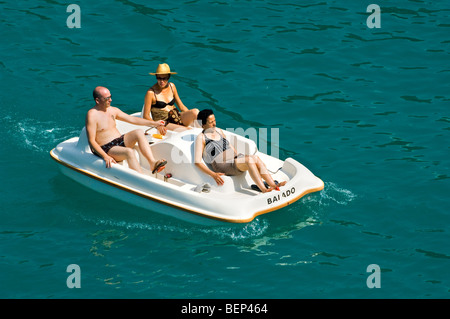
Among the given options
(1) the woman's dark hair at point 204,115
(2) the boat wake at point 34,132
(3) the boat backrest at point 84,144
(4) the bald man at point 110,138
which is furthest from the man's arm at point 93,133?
(2) the boat wake at point 34,132

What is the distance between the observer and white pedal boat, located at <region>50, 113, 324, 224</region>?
12.8 metres

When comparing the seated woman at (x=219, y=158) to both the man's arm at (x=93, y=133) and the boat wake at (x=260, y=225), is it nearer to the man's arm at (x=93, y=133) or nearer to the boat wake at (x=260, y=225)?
the boat wake at (x=260, y=225)

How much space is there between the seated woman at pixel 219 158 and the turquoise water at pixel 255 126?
0.71m

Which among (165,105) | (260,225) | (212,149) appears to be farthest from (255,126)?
(260,225)

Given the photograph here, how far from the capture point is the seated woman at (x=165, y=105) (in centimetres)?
1496

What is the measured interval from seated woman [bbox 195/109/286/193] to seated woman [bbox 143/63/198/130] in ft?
4.47

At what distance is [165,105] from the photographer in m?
15.2

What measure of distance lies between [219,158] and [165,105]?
7.02 ft

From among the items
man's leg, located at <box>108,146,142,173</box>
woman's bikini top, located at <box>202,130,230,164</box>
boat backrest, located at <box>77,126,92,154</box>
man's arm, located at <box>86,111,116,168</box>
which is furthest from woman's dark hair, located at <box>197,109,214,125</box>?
boat backrest, located at <box>77,126,92,154</box>

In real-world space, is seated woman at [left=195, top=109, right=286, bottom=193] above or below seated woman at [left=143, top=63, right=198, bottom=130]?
below

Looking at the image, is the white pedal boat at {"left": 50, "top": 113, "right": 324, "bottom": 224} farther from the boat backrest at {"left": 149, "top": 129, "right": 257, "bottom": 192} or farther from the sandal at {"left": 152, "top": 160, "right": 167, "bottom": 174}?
the sandal at {"left": 152, "top": 160, "right": 167, "bottom": 174}

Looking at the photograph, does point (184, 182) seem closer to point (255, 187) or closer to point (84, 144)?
point (255, 187)

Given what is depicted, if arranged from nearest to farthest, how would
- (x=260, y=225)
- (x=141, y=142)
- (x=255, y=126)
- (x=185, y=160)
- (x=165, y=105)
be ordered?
(x=260, y=225) → (x=185, y=160) → (x=141, y=142) → (x=165, y=105) → (x=255, y=126)
